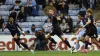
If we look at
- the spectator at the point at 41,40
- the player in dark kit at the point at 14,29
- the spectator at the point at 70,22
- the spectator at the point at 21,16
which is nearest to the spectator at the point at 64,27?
the spectator at the point at 70,22

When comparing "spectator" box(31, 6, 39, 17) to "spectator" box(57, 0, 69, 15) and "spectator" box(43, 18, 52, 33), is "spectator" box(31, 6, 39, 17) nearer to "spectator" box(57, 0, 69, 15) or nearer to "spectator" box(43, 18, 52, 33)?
"spectator" box(57, 0, 69, 15)

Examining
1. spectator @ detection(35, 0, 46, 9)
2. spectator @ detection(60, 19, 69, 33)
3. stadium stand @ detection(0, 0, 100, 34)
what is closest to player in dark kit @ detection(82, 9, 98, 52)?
spectator @ detection(60, 19, 69, 33)

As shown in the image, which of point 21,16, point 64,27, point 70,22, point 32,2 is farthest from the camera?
point 32,2

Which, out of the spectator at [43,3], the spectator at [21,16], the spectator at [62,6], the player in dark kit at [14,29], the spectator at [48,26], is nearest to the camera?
the player in dark kit at [14,29]

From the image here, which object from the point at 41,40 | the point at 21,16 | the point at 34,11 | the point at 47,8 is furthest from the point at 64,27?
the point at 21,16

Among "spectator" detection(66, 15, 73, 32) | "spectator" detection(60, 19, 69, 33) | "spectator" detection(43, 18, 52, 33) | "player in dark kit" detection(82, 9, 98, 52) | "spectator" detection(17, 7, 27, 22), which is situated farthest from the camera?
"spectator" detection(17, 7, 27, 22)

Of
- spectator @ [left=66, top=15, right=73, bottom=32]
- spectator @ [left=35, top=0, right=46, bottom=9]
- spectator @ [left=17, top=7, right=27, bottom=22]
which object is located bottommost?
spectator @ [left=66, top=15, right=73, bottom=32]

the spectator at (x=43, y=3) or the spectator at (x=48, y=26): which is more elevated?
the spectator at (x=43, y=3)

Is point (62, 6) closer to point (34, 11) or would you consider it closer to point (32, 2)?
point (34, 11)

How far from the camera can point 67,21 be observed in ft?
68.6

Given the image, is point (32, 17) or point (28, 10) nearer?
point (28, 10)

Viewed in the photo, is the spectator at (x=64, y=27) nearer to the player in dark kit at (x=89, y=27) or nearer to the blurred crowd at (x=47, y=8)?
the blurred crowd at (x=47, y=8)

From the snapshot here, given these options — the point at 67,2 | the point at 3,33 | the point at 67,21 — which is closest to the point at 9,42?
the point at 3,33

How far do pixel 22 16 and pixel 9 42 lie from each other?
2.76 meters
